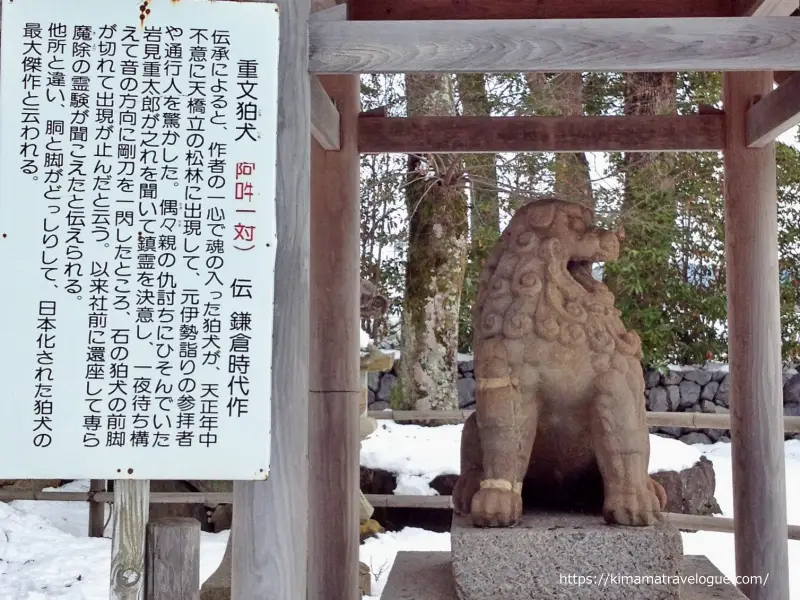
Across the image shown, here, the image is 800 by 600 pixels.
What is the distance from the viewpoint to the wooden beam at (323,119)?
9.36 feet

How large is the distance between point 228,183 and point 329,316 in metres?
→ 1.78

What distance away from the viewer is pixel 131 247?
2125 mm

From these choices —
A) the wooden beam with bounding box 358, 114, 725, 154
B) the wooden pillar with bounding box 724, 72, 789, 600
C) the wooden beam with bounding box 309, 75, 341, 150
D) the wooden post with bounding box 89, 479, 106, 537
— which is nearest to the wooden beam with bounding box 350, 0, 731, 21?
the wooden pillar with bounding box 724, 72, 789, 600

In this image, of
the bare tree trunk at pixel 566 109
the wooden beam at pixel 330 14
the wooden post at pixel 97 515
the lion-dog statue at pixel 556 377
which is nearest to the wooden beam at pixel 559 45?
the wooden beam at pixel 330 14

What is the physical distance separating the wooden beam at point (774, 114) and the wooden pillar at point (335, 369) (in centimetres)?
194

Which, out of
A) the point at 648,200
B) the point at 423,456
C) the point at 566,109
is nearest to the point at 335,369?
the point at 423,456

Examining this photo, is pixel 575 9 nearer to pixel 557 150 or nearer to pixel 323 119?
pixel 557 150

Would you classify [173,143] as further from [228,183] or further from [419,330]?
[419,330]

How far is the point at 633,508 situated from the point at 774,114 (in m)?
2.01

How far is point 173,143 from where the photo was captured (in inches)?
85.0

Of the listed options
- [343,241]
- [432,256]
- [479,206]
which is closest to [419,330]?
[432,256]

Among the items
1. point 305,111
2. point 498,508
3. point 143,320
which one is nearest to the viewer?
point 143,320

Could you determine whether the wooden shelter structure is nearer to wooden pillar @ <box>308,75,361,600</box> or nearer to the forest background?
wooden pillar @ <box>308,75,361,600</box>

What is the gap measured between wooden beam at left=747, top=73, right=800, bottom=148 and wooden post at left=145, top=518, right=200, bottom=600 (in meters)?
2.87
